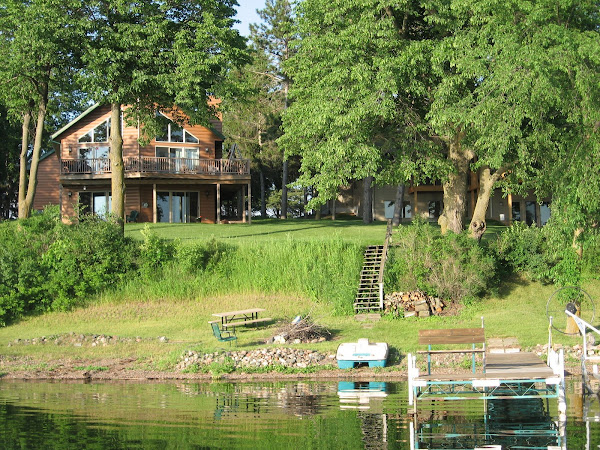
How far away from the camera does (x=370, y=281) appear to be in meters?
28.0

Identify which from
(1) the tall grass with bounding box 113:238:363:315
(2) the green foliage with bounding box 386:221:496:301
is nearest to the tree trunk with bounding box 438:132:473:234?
(2) the green foliage with bounding box 386:221:496:301

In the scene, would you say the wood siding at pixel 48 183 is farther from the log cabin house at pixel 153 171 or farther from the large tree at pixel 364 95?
the large tree at pixel 364 95

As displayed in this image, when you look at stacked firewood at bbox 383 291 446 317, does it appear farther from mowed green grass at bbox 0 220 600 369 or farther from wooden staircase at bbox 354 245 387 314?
mowed green grass at bbox 0 220 600 369

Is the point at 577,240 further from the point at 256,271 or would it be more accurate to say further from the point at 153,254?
the point at 153,254

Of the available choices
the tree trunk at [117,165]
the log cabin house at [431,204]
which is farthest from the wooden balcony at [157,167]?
the tree trunk at [117,165]

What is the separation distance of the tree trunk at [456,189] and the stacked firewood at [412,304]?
4.02m

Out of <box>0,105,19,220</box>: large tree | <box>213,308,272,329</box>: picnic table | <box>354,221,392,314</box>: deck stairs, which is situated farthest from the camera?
<box>0,105,19,220</box>: large tree

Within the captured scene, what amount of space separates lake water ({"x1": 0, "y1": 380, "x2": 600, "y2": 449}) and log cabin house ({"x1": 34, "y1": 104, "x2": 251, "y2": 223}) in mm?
27614

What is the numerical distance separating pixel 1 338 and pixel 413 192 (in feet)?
110

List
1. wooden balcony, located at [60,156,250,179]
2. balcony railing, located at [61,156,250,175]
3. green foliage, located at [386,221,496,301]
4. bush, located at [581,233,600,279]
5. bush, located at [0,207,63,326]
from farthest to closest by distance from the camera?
1. balcony railing, located at [61,156,250,175]
2. wooden balcony, located at [60,156,250,179]
3. bush, located at [581,233,600,279]
4. bush, located at [0,207,63,326]
5. green foliage, located at [386,221,496,301]

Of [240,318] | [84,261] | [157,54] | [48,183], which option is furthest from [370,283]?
[48,183]

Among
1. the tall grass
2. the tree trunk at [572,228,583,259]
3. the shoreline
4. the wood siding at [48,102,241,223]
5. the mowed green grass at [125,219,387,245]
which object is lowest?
the shoreline

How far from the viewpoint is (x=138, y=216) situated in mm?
46562

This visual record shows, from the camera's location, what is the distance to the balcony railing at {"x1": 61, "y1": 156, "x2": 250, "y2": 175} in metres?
44.0
